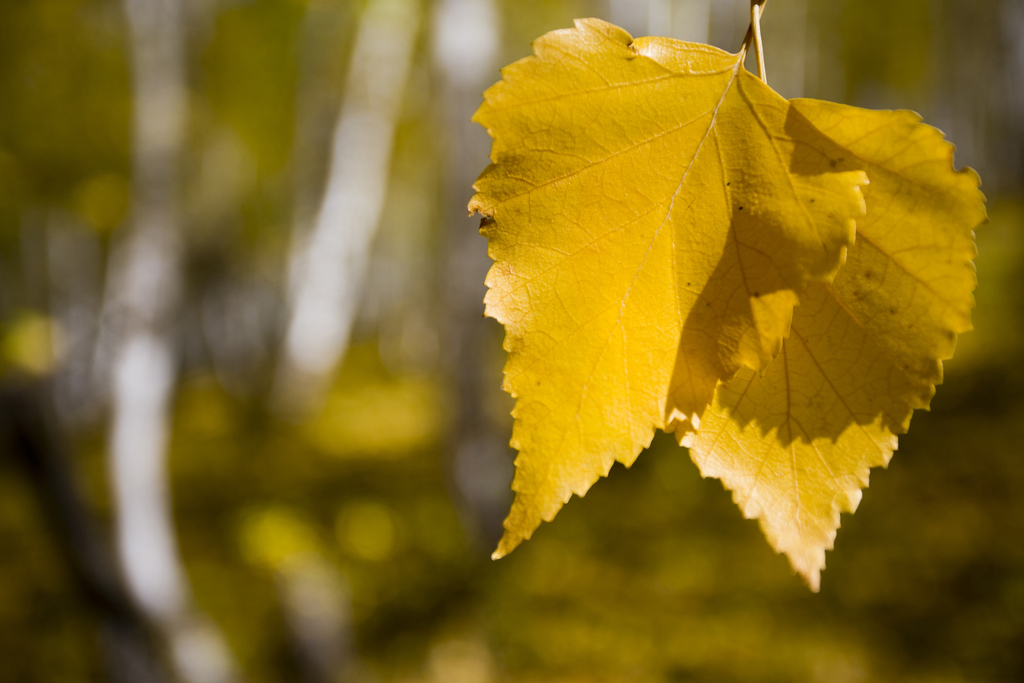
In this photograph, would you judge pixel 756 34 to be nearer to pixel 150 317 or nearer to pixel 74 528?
pixel 74 528

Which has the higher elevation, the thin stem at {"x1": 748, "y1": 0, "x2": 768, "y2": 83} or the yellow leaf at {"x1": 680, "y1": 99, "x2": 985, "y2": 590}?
the thin stem at {"x1": 748, "y1": 0, "x2": 768, "y2": 83}

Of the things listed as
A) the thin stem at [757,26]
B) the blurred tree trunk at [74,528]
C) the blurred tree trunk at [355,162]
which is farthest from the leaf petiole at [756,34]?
the blurred tree trunk at [355,162]

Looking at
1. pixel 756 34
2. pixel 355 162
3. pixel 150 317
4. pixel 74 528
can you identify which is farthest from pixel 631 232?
pixel 355 162

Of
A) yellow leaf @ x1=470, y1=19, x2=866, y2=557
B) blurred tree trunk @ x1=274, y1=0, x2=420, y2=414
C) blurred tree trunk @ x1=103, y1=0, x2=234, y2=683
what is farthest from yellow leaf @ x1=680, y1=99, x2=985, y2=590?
blurred tree trunk @ x1=274, y1=0, x2=420, y2=414

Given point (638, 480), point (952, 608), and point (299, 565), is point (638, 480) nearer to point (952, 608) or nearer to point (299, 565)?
point (952, 608)

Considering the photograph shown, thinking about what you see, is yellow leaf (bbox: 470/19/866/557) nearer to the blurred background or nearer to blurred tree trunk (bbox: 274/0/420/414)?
the blurred background

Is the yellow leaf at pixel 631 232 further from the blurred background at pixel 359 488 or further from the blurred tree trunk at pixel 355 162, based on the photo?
the blurred tree trunk at pixel 355 162

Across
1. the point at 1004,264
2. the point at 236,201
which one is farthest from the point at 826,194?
the point at 236,201

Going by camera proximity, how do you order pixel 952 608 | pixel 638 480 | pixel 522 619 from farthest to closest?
pixel 638 480 < pixel 522 619 < pixel 952 608
